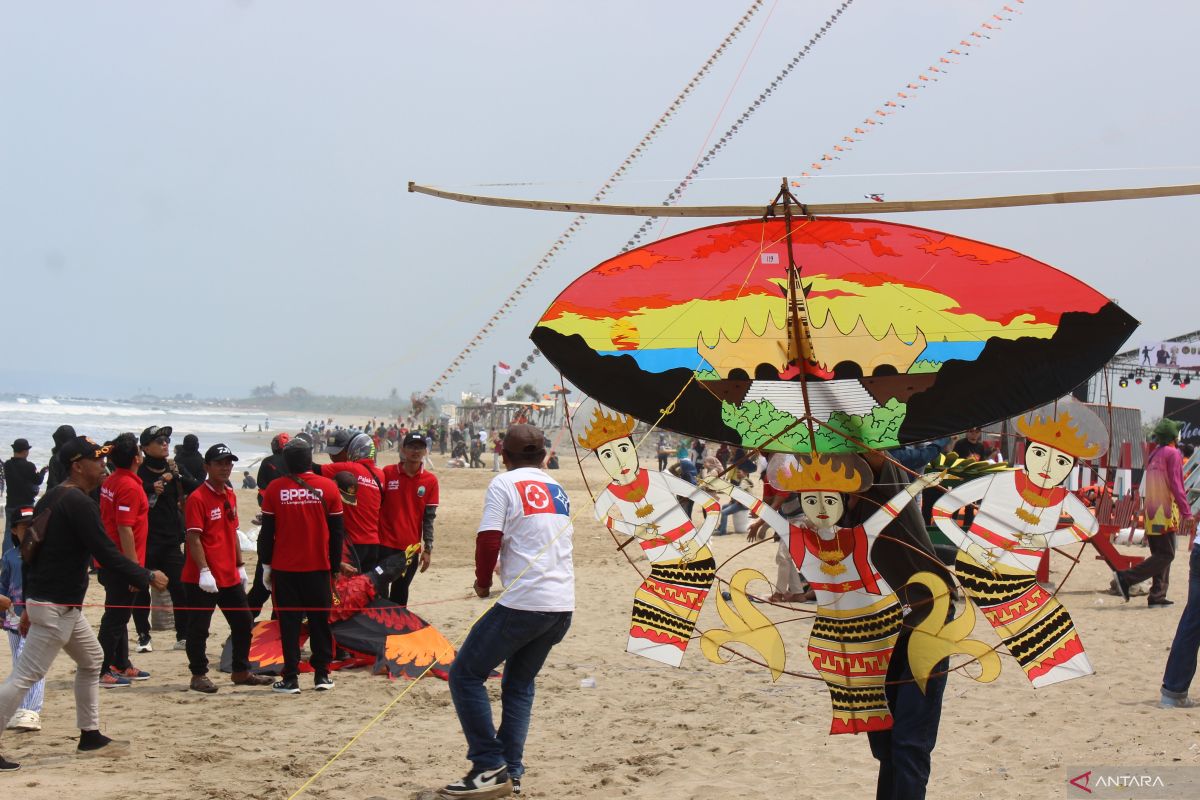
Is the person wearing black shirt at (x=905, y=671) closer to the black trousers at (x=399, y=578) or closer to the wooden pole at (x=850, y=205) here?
the wooden pole at (x=850, y=205)

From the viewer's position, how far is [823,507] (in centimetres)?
423

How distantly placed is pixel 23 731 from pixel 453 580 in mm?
6669

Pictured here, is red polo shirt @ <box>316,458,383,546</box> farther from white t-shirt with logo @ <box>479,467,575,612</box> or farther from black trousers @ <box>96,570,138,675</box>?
white t-shirt with logo @ <box>479,467,575,612</box>

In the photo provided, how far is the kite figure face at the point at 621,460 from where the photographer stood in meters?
4.46

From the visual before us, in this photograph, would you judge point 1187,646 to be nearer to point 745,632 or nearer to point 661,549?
point 745,632

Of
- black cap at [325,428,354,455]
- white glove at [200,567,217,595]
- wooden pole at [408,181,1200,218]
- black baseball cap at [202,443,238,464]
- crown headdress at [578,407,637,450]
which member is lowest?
white glove at [200,567,217,595]

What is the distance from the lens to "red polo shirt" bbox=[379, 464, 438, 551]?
7.97 metres

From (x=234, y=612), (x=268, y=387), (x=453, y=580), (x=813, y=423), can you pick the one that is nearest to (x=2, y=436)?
(x=453, y=580)

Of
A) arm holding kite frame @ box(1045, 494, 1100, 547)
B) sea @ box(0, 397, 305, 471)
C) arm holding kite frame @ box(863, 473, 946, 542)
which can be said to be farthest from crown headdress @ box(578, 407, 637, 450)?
sea @ box(0, 397, 305, 471)

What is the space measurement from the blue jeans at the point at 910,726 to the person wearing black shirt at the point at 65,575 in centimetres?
392

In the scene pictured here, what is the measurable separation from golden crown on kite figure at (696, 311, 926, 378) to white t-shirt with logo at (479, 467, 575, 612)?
1.04m

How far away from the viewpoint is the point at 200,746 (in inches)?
229

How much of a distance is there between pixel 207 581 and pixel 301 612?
71cm

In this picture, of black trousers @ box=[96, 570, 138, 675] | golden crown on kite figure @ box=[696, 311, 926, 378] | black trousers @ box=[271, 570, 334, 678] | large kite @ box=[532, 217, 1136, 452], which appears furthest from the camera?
black trousers @ box=[271, 570, 334, 678]
